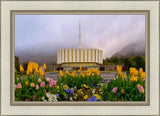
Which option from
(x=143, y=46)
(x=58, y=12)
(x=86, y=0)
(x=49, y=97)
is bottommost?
(x=49, y=97)

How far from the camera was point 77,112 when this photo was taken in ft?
7.56

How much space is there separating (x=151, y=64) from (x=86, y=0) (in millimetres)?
1813

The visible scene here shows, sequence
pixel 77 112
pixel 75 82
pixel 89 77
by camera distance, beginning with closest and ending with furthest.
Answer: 1. pixel 77 112
2. pixel 75 82
3. pixel 89 77

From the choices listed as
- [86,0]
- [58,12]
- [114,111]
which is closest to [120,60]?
→ [114,111]

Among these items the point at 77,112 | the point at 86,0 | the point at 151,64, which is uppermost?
the point at 86,0

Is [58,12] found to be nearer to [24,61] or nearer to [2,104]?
[24,61]

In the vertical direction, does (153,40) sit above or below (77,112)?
above

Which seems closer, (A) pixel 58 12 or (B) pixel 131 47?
(A) pixel 58 12

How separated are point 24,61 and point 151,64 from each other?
2.74 m

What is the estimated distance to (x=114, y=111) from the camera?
2.31 meters

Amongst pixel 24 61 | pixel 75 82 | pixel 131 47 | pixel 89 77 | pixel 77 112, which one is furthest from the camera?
pixel 89 77

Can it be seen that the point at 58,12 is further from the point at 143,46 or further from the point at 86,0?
the point at 143,46

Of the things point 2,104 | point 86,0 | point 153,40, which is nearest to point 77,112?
point 2,104

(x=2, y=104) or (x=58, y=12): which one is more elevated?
(x=58, y=12)
